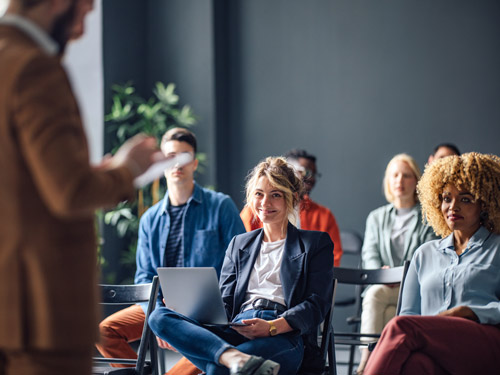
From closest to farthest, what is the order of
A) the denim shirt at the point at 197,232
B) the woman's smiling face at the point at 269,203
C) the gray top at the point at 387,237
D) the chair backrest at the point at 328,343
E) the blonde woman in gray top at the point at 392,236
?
the chair backrest at the point at 328,343
the woman's smiling face at the point at 269,203
the denim shirt at the point at 197,232
the blonde woman in gray top at the point at 392,236
the gray top at the point at 387,237

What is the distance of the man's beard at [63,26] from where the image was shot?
1.39m

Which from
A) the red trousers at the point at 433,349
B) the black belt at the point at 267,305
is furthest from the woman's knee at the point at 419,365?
the black belt at the point at 267,305

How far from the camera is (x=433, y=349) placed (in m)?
2.35

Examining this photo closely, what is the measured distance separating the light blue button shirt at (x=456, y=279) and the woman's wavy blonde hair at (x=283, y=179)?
0.59 m

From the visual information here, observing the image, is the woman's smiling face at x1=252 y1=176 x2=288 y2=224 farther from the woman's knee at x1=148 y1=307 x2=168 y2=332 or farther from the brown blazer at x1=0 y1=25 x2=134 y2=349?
the brown blazer at x1=0 y1=25 x2=134 y2=349

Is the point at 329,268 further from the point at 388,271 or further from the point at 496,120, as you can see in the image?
the point at 496,120

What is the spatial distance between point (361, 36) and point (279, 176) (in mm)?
3016

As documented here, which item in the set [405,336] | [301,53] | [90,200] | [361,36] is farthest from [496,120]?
[90,200]

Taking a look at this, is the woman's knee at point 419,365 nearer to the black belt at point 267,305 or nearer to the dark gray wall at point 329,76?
the black belt at point 267,305

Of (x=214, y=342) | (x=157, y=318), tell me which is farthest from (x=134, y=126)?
(x=214, y=342)

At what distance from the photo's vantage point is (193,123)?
5707 mm

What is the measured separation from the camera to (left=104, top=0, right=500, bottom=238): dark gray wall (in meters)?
5.22

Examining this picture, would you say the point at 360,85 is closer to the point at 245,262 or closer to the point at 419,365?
the point at 245,262

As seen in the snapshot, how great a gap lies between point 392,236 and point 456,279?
1637 millimetres
